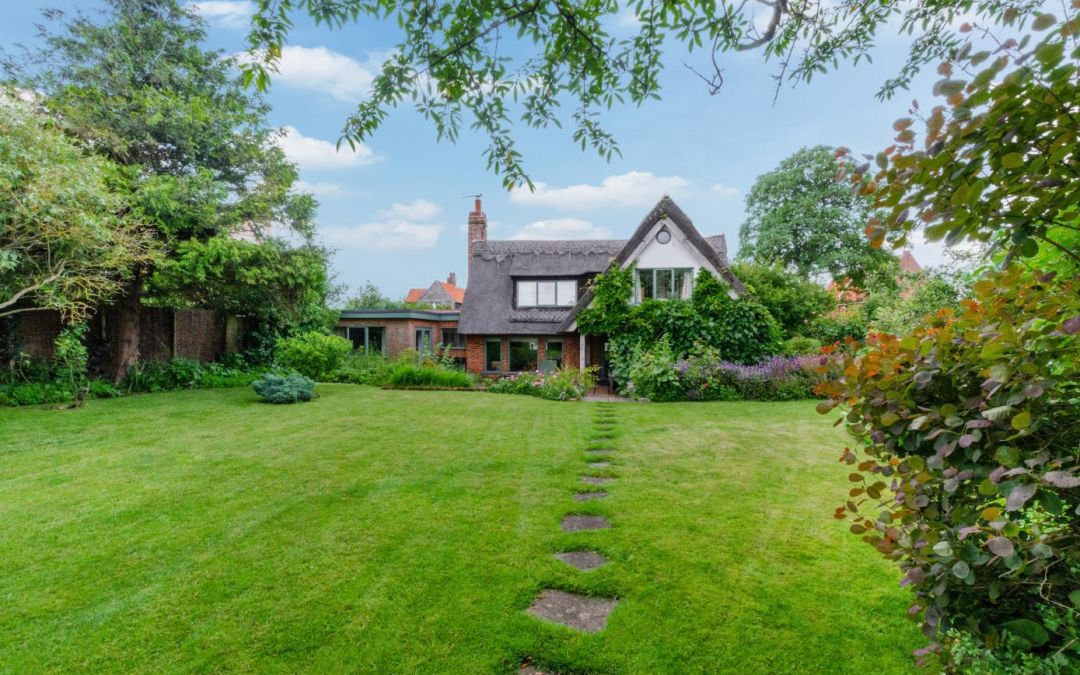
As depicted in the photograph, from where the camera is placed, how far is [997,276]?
63.7 inches

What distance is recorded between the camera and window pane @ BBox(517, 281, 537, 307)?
62.0 feet

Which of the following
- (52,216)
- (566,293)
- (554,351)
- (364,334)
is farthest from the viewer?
(364,334)

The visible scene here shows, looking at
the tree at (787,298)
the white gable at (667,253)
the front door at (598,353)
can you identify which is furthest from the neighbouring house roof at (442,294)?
the tree at (787,298)

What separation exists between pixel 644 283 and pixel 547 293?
452 centimetres

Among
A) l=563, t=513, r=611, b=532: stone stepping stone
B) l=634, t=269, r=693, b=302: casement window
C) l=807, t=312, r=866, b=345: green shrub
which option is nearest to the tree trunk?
l=563, t=513, r=611, b=532: stone stepping stone

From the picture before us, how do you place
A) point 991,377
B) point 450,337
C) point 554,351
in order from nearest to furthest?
point 991,377 → point 554,351 → point 450,337

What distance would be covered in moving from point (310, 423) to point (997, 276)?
30.7 feet

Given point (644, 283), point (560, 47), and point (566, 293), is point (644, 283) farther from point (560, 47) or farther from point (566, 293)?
point (560, 47)

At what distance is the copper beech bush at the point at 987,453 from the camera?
1.32 metres

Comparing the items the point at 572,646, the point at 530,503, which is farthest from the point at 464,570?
the point at 530,503

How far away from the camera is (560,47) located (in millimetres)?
3064

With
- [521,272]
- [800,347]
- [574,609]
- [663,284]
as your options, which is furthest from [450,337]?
[574,609]

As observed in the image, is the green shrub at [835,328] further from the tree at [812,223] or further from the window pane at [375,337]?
the window pane at [375,337]

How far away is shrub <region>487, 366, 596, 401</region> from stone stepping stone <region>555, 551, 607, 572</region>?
9230 millimetres
